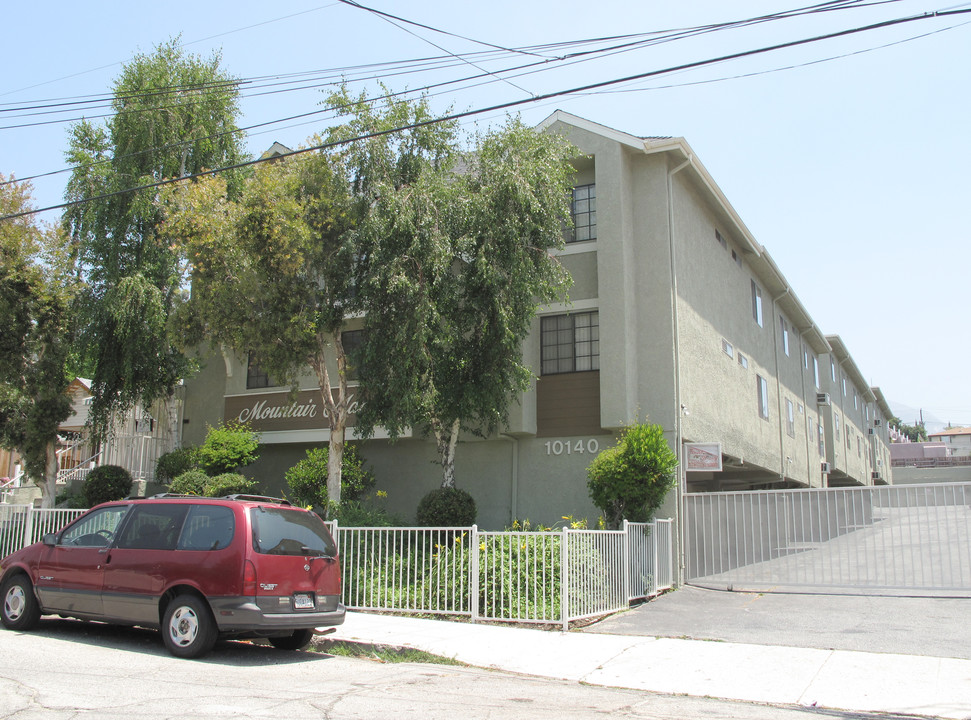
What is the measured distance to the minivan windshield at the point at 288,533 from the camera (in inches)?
340

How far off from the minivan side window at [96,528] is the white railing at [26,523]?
19.0ft

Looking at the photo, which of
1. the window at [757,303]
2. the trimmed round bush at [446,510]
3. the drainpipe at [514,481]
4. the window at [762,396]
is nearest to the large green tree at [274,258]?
the trimmed round bush at [446,510]

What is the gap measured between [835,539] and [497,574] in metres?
5.90

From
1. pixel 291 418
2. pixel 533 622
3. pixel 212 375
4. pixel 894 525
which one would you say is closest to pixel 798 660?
pixel 533 622

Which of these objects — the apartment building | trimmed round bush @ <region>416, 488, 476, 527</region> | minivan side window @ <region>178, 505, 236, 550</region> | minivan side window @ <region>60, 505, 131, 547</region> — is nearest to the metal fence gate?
the apartment building

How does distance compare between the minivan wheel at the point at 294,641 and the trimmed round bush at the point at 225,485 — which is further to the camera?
the trimmed round bush at the point at 225,485

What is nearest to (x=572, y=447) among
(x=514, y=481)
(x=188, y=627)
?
(x=514, y=481)

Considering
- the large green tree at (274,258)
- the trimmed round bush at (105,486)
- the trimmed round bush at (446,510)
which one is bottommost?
the trimmed round bush at (446,510)

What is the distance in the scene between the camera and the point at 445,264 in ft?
47.1

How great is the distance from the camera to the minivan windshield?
340 inches

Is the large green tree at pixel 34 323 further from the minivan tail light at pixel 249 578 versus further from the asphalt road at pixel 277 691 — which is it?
the minivan tail light at pixel 249 578

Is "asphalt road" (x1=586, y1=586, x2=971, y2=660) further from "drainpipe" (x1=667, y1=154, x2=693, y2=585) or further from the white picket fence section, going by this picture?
"drainpipe" (x1=667, y1=154, x2=693, y2=585)

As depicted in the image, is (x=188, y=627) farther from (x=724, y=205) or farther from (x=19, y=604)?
(x=724, y=205)

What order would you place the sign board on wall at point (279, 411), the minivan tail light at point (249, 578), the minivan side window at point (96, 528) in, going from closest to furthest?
the minivan tail light at point (249, 578), the minivan side window at point (96, 528), the sign board on wall at point (279, 411)
